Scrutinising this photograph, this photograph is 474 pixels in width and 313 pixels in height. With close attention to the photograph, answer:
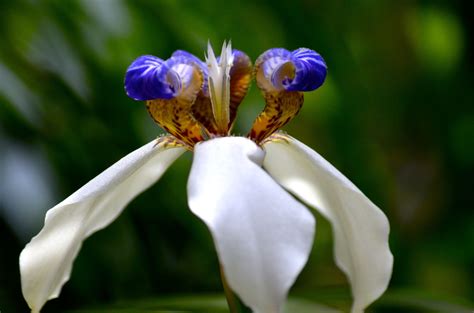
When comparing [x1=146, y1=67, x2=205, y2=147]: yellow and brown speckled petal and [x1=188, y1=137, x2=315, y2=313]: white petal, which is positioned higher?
[x1=146, y1=67, x2=205, y2=147]: yellow and brown speckled petal

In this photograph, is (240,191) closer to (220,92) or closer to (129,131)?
(220,92)

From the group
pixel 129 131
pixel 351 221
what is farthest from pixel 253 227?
pixel 129 131

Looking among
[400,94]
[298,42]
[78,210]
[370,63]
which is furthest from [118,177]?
[400,94]

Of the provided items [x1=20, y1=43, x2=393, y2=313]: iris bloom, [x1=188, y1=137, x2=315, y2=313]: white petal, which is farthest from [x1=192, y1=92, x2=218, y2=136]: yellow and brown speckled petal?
[x1=188, y1=137, x2=315, y2=313]: white petal

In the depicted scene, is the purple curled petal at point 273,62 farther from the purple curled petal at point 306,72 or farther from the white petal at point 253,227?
the white petal at point 253,227

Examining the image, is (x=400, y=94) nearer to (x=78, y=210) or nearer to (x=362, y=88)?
(x=362, y=88)

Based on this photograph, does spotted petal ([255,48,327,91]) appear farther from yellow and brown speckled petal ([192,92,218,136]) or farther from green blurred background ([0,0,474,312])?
green blurred background ([0,0,474,312])

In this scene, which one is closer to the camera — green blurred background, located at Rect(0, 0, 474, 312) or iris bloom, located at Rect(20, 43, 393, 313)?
iris bloom, located at Rect(20, 43, 393, 313)
